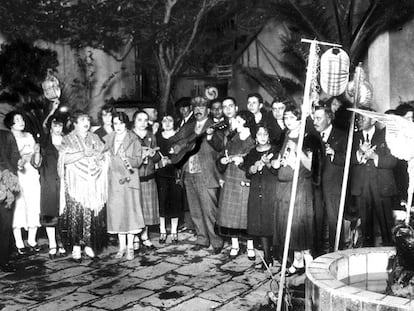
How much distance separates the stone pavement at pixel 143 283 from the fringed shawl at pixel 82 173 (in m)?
0.87

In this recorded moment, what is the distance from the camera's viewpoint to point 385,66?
10945mm

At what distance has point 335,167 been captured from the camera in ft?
24.4

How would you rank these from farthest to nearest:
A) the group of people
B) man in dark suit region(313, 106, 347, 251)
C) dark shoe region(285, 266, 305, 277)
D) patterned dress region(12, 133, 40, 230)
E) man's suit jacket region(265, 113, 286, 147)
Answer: patterned dress region(12, 133, 40, 230) → man's suit jacket region(265, 113, 286, 147) → man in dark suit region(313, 106, 347, 251) → the group of people → dark shoe region(285, 266, 305, 277)

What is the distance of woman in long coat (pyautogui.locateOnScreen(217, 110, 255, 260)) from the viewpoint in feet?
25.2

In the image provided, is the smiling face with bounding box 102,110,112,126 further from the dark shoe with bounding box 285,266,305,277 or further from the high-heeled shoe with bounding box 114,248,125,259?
the dark shoe with bounding box 285,266,305,277

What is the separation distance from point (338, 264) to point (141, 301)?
7.66 feet

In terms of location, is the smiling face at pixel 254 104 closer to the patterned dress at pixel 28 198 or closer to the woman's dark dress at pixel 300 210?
the woman's dark dress at pixel 300 210

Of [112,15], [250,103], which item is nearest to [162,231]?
[250,103]

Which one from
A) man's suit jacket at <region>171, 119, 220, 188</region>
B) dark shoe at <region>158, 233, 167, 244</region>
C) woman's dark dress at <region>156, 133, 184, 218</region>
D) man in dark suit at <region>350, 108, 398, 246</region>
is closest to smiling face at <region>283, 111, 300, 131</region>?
man in dark suit at <region>350, 108, 398, 246</region>

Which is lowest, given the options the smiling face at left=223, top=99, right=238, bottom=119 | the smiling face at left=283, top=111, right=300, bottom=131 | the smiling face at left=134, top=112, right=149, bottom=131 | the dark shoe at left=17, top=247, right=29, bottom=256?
the dark shoe at left=17, top=247, right=29, bottom=256

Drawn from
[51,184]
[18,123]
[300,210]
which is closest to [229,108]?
[300,210]

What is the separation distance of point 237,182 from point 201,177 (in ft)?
2.42

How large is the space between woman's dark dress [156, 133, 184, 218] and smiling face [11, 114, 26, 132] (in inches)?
79.2

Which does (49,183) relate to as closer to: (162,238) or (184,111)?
(162,238)
